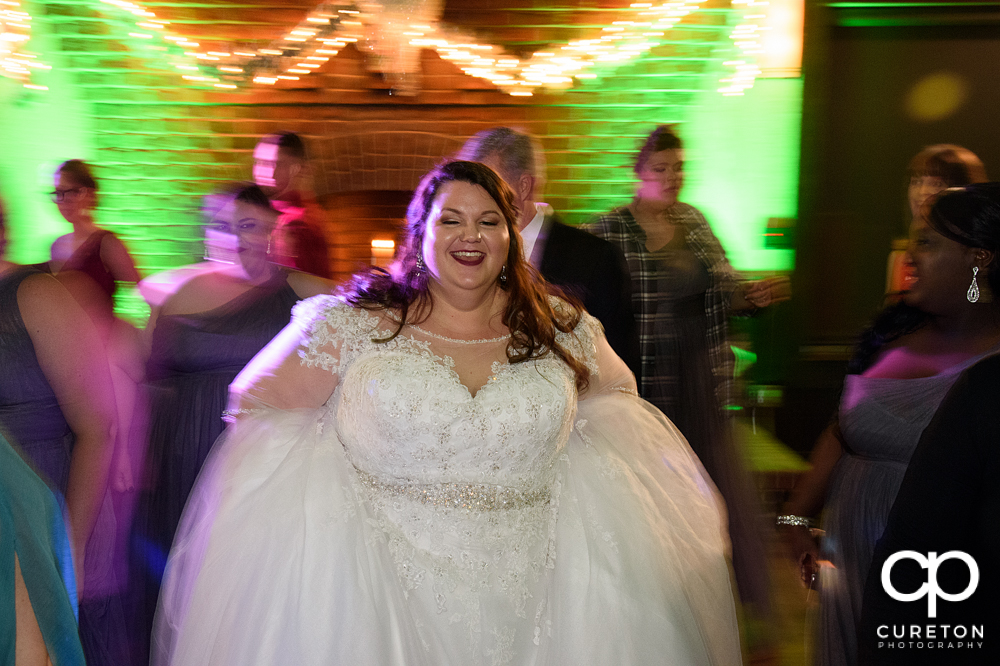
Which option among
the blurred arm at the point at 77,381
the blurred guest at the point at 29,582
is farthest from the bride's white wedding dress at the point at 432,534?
the blurred arm at the point at 77,381

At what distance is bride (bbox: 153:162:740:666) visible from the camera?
6.16ft

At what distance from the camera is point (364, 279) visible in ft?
7.64

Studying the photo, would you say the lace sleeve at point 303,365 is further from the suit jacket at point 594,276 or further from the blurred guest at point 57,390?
the suit jacket at point 594,276

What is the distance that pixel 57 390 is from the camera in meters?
2.37

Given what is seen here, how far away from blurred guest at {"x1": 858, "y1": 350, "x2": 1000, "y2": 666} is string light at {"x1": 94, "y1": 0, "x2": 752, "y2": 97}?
3.50 m

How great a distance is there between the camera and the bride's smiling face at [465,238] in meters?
2.22

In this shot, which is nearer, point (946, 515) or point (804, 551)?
point (946, 515)

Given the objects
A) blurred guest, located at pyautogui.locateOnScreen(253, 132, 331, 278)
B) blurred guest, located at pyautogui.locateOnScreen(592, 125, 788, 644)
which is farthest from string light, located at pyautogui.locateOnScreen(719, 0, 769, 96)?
blurred guest, located at pyautogui.locateOnScreen(253, 132, 331, 278)

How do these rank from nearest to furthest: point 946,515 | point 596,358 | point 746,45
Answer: point 946,515, point 596,358, point 746,45

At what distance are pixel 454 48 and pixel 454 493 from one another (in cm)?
311

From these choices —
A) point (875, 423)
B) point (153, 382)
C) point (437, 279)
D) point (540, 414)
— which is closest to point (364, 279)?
point (437, 279)

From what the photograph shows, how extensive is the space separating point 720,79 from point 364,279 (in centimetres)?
311

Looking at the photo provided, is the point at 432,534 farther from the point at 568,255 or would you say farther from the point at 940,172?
the point at 940,172

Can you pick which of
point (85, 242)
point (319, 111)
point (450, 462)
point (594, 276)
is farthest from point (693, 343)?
point (85, 242)
